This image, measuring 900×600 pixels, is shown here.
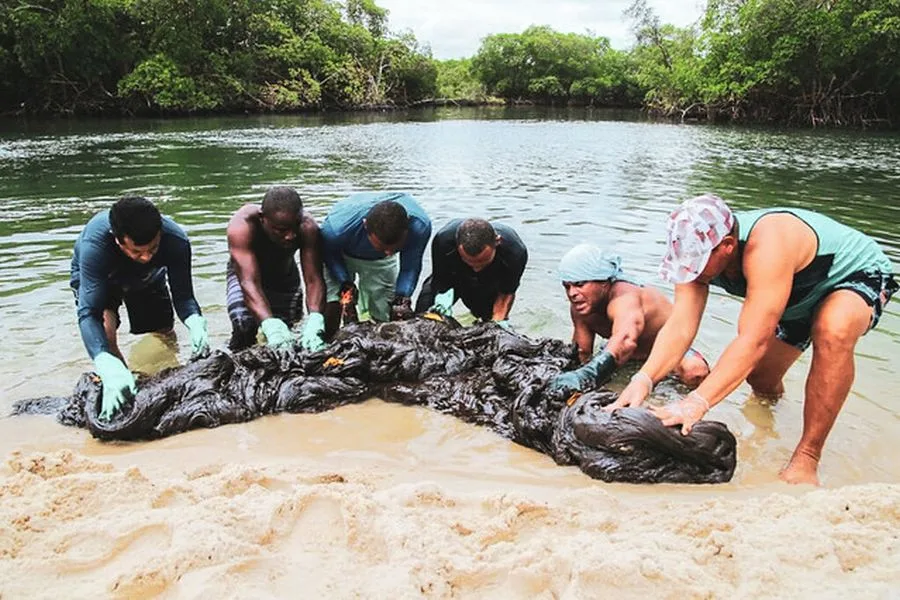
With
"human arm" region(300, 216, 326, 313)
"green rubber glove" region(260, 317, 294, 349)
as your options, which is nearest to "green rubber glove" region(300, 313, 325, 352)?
"green rubber glove" region(260, 317, 294, 349)

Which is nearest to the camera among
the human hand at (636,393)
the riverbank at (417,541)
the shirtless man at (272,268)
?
the riverbank at (417,541)

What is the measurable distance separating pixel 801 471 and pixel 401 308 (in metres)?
3.16

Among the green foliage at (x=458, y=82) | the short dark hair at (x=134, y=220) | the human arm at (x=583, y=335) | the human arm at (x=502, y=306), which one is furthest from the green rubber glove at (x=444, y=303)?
the green foliage at (x=458, y=82)

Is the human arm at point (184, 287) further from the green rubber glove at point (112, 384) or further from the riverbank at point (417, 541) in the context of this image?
the riverbank at point (417, 541)

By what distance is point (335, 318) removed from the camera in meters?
5.62

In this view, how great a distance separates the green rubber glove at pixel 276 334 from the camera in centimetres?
452

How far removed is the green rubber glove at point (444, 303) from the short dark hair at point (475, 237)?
0.72 metres

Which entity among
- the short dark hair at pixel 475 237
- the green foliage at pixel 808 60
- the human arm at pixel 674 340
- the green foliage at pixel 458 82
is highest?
the green foliage at pixel 458 82

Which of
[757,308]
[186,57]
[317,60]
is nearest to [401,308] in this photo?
[757,308]

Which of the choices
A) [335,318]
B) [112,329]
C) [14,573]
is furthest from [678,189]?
[14,573]

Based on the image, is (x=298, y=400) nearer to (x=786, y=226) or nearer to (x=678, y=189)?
(x=786, y=226)

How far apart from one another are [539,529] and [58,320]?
512cm

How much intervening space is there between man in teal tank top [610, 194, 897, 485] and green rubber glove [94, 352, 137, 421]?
9.58ft

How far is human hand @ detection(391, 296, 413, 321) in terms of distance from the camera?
5125 mm
